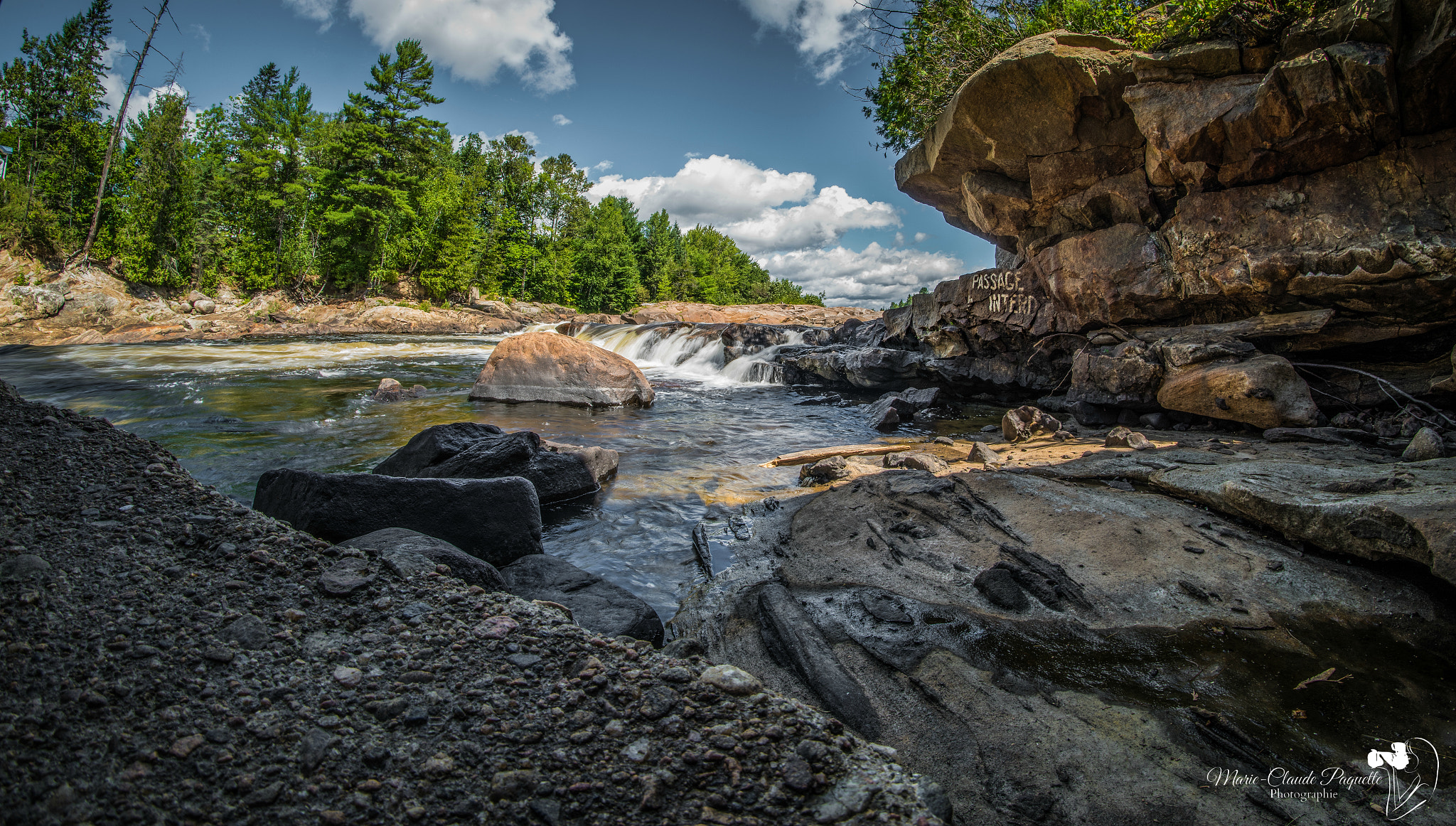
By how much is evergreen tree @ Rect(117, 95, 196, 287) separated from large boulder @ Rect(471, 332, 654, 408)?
3535 centimetres

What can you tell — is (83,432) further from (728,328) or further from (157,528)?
(728,328)

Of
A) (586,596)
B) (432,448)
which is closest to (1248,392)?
(586,596)

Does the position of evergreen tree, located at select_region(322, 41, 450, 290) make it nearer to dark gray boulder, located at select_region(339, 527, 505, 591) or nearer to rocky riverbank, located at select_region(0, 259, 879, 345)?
rocky riverbank, located at select_region(0, 259, 879, 345)

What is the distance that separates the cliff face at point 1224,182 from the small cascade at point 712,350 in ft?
23.4

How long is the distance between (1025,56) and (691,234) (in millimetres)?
69038

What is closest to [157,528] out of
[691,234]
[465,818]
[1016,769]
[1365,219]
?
[465,818]

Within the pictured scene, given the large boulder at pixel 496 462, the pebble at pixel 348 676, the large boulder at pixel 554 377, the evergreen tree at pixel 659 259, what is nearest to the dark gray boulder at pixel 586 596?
the pebble at pixel 348 676

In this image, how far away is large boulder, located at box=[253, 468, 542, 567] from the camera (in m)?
3.52

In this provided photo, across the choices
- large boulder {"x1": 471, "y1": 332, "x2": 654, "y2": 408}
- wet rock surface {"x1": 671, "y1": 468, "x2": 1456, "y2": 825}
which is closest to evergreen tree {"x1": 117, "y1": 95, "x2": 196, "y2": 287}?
large boulder {"x1": 471, "y1": 332, "x2": 654, "y2": 408}

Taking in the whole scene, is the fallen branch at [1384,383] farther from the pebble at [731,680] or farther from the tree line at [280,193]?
the tree line at [280,193]

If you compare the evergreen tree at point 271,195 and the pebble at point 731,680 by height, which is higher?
the evergreen tree at point 271,195

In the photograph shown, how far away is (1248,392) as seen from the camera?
6.72m

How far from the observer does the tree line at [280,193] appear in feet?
95.6

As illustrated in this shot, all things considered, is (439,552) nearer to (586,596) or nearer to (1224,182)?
(586,596)
